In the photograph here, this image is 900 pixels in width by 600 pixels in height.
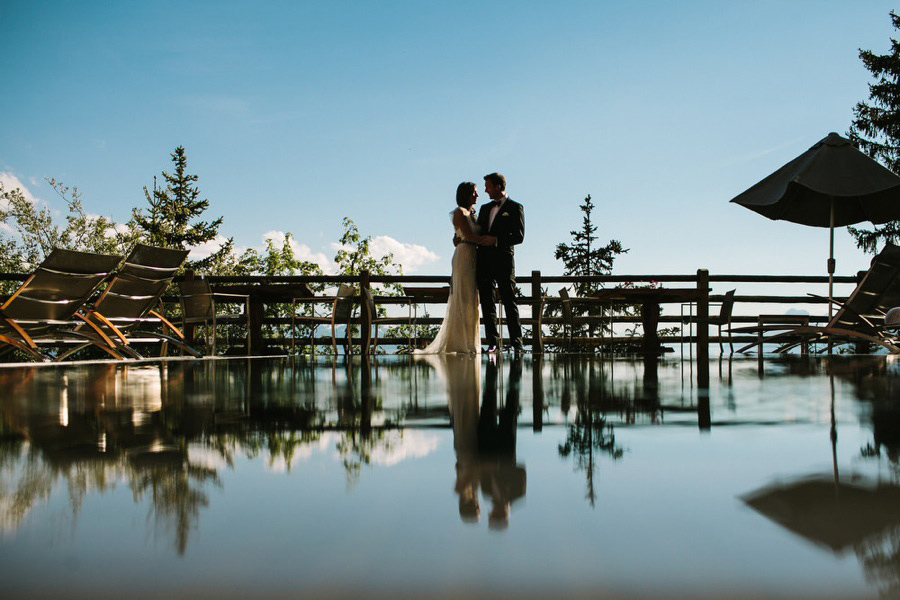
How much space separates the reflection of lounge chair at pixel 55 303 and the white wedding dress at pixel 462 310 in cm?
333

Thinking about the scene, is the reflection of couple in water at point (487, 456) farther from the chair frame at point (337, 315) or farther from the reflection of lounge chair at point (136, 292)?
the chair frame at point (337, 315)

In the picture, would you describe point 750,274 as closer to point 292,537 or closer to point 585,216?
point 292,537

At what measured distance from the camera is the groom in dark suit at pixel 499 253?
7.13 m

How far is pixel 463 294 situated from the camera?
7.81 meters

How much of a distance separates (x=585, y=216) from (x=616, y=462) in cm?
3319

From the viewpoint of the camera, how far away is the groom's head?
278 inches

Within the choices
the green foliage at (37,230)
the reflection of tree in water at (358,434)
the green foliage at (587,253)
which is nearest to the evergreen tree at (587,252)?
the green foliage at (587,253)

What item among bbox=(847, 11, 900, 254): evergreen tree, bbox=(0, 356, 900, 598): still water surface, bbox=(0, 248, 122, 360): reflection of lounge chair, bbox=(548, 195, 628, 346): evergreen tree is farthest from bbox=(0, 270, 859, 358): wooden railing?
bbox=(548, 195, 628, 346): evergreen tree

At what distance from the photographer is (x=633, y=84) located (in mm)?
18172

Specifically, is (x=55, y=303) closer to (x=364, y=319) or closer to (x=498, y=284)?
(x=498, y=284)

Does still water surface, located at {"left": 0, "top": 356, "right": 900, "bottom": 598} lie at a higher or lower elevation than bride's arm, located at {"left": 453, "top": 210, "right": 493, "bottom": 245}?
lower

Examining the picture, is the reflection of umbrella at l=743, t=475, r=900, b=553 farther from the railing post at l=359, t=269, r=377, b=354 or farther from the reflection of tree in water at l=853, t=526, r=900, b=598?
the railing post at l=359, t=269, r=377, b=354

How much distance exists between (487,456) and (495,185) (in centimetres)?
602

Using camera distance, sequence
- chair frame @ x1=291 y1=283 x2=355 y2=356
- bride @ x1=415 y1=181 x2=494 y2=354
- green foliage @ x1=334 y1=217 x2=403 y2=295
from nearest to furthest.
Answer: bride @ x1=415 y1=181 x2=494 y2=354 < chair frame @ x1=291 y1=283 x2=355 y2=356 < green foliage @ x1=334 y1=217 x2=403 y2=295
